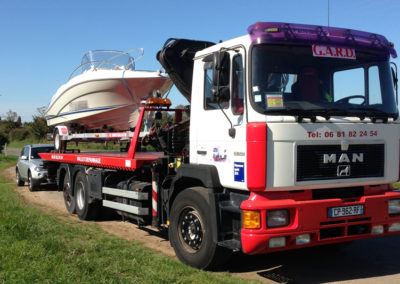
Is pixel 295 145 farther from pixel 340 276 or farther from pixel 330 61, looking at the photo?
pixel 340 276

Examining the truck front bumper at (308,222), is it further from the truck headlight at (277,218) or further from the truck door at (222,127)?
the truck door at (222,127)

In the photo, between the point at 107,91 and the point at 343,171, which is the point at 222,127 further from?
the point at 107,91

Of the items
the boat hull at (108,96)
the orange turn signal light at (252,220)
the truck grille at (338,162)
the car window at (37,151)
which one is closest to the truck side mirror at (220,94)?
the truck grille at (338,162)

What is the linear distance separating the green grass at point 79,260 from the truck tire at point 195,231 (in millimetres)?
175

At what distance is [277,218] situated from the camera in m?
4.61

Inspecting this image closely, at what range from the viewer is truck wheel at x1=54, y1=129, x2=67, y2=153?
11.4 metres

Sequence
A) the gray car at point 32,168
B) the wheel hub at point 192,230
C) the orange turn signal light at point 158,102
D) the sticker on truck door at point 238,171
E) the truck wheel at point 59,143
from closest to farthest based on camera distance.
A: the sticker on truck door at point 238,171 < the wheel hub at point 192,230 < the orange turn signal light at point 158,102 < the truck wheel at point 59,143 < the gray car at point 32,168

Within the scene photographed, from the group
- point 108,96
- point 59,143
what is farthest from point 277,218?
point 59,143

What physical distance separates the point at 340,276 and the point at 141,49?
8.18 meters

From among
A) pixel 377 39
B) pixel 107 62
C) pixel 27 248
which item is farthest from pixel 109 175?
pixel 377 39

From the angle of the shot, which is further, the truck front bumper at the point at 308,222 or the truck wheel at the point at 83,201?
the truck wheel at the point at 83,201

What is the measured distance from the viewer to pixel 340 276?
17.4 ft

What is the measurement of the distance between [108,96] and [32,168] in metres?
5.38

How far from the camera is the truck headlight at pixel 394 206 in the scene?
5.31 m
